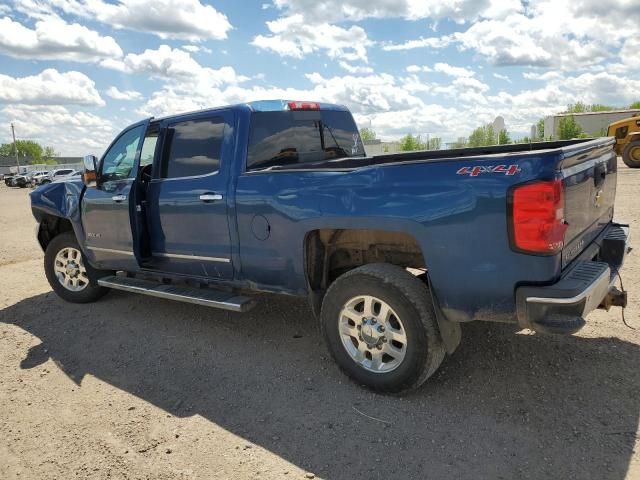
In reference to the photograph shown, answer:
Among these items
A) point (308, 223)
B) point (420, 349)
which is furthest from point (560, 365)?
point (308, 223)

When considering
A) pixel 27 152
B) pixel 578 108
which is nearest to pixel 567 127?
pixel 578 108

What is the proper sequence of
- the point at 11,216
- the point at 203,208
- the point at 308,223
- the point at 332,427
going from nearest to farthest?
the point at 332,427 → the point at 308,223 → the point at 203,208 → the point at 11,216

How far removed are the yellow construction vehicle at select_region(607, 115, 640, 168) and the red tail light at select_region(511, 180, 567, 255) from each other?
1896 centimetres

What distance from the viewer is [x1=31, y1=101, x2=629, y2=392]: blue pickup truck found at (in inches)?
114

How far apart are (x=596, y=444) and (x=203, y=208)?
10.8 feet

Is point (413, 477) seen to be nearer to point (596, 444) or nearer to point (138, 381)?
point (596, 444)

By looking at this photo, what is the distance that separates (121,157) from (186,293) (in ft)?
5.75

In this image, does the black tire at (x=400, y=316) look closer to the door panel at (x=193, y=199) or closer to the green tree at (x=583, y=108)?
the door panel at (x=193, y=199)

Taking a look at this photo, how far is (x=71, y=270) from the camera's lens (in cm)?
611

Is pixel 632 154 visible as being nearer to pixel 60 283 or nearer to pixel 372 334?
pixel 372 334

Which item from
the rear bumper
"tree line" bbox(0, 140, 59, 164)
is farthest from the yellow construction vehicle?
"tree line" bbox(0, 140, 59, 164)

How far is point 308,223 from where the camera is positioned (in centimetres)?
371

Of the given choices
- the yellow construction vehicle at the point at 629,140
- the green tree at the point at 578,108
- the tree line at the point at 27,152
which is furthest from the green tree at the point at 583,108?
the tree line at the point at 27,152

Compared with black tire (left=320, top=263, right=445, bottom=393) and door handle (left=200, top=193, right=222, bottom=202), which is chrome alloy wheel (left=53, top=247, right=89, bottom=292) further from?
black tire (left=320, top=263, right=445, bottom=393)
